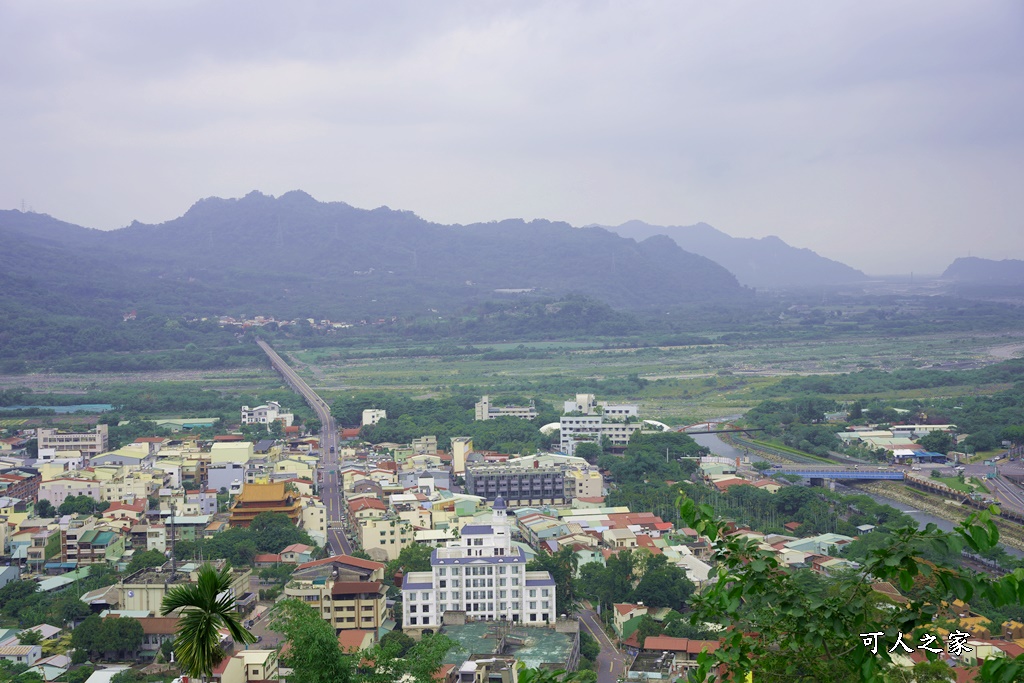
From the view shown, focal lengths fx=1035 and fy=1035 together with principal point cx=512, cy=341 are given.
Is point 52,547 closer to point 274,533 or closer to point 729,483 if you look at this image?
point 274,533

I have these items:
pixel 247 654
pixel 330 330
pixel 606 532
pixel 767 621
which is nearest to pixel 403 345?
pixel 330 330

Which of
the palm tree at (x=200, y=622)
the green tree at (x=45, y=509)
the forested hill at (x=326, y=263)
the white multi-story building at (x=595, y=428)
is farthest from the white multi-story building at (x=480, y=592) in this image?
the forested hill at (x=326, y=263)

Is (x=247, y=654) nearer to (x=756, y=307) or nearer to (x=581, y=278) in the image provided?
(x=756, y=307)

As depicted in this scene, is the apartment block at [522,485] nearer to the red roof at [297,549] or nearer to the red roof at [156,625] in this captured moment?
the red roof at [297,549]


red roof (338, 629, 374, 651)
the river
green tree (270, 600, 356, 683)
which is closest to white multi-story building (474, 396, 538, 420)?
the river

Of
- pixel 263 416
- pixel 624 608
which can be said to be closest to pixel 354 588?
pixel 624 608

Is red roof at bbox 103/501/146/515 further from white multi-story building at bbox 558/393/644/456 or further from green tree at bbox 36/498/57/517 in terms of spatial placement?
white multi-story building at bbox 558/393/644/456
